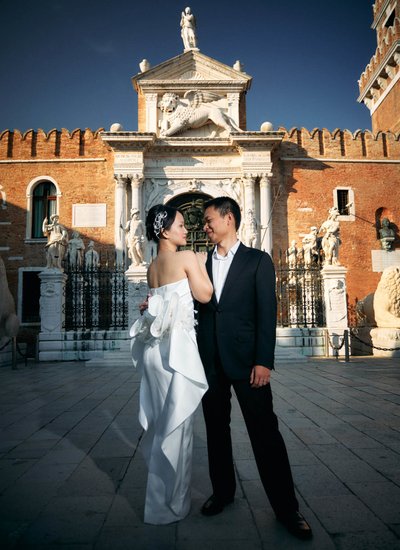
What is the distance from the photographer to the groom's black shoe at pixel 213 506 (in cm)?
247

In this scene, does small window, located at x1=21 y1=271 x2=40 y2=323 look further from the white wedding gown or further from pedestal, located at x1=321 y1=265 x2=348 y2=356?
the white wedding gown

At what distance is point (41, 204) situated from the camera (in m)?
18.3

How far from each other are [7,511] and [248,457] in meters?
1.88

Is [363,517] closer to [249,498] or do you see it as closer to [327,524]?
[327,524]

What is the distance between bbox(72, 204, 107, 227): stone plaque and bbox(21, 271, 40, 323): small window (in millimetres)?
2807

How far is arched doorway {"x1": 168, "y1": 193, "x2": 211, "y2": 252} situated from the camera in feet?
57.3

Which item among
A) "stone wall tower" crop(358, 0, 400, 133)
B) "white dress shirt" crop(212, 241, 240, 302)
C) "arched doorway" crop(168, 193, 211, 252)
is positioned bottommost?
"white dress shirt" crop(212, 241, 240, 302)

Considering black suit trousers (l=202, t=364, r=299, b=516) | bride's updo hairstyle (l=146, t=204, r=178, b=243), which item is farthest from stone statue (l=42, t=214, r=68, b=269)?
black suit trousers (l=202, t=364, r=299, b=516)

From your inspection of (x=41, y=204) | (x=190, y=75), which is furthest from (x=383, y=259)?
(x=41, y=204)

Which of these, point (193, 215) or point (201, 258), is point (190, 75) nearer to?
point (193, 215)

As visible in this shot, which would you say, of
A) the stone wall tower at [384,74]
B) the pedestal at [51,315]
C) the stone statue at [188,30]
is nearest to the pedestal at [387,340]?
the pedestal at [51,315]

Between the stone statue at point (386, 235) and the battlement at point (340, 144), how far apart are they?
10.3 feet

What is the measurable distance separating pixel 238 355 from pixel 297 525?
3.11 feet

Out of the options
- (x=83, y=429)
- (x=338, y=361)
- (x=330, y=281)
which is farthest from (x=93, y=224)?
(x=83, y=429)
